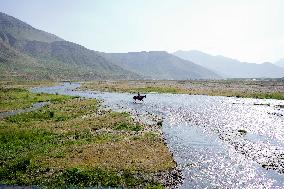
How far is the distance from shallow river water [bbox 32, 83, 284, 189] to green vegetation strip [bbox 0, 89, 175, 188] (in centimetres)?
308

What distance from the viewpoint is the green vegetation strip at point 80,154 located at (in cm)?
3303

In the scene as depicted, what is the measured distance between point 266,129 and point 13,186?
140 feet

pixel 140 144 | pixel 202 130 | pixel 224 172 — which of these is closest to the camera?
pixel 224 172

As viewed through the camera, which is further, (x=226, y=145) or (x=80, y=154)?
(x=226, y=145)

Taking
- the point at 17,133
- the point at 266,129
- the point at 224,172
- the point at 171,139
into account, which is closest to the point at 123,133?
the point at 171,139

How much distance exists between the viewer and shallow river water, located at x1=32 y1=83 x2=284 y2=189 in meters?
34.3

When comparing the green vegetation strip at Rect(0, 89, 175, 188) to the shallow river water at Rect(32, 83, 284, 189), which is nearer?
the green vegetation strip at Rect(0, 89, 175, 188)

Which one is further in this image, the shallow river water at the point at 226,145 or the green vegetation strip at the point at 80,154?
the shallow river water at the point at 226,145

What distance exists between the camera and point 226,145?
1876 inches

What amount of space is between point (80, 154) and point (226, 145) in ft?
63.6

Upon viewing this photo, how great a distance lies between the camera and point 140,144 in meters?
45.9

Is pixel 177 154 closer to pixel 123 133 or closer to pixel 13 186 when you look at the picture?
pixel 123 133

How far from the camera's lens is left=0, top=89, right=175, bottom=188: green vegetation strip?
33.0 m

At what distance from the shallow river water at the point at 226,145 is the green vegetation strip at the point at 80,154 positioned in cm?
308
